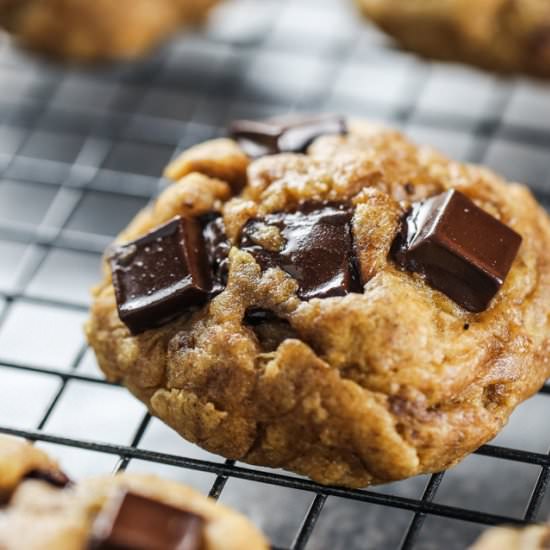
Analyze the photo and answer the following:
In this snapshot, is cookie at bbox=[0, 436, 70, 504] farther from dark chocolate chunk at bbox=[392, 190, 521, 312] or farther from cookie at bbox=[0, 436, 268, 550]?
dark chocolate chunk at bbox=[392, 190, 521, 312]

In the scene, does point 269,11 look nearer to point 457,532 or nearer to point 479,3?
point 479,3

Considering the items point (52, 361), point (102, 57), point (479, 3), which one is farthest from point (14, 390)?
point (479, 3)

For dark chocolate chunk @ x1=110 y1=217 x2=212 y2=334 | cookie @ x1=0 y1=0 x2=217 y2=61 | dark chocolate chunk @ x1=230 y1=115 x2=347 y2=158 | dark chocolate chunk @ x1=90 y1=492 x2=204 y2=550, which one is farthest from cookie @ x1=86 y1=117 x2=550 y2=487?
cookie @ x1=0 y1=0 x2=217 y2=61

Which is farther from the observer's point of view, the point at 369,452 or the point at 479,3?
the point at 479,3

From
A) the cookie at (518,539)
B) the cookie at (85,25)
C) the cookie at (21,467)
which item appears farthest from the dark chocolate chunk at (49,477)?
the cookie at (85,25)

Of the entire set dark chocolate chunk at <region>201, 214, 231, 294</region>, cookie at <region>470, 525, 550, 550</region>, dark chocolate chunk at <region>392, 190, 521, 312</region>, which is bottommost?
dark chocolate chunk at <region>201, 214, 231, 294</region>

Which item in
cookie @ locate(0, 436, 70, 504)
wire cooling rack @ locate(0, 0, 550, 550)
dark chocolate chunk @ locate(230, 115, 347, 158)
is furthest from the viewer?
wire cooling rack @ locate(0, 0, 550, 550)
